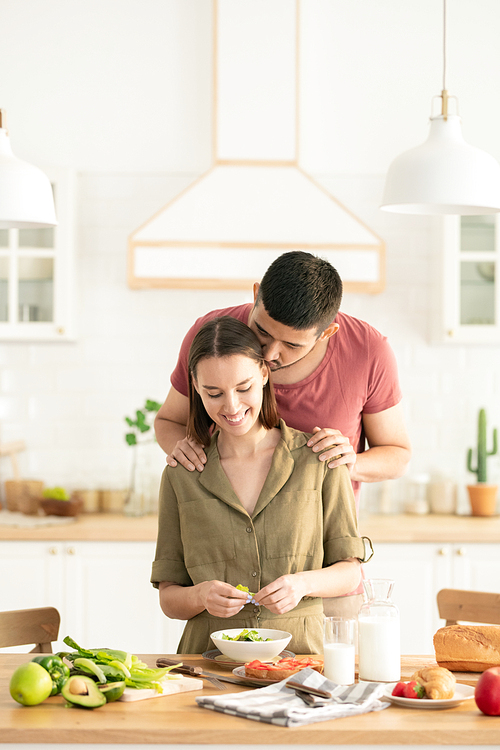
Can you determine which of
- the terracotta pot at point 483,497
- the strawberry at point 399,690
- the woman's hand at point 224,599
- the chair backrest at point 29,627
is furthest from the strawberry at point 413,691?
the terracotta pot at point 483,497

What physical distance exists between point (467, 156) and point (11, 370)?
2.85 metres

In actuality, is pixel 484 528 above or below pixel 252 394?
below

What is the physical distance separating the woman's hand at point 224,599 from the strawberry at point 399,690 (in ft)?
1.07

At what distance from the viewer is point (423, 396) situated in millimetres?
4320

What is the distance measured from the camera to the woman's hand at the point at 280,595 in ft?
5.42

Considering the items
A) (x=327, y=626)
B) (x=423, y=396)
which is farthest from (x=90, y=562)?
(x=327, y=626)

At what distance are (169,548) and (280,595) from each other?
359mm

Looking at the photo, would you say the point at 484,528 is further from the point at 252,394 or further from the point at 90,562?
the point at 252,394

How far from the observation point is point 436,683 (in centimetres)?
146

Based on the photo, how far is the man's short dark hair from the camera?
191 centimetres

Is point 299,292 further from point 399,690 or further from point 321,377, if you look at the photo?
point 399,690

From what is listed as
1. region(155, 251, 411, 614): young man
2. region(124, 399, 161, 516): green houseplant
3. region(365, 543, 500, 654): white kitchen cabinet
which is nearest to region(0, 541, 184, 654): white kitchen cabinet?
region(124, 399, 161, 516): green houseplant

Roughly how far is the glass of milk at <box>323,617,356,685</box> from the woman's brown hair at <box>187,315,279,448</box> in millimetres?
625

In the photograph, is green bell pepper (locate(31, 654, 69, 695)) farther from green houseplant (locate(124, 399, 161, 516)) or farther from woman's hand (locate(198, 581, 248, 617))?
green houseplant (locate(124, 399, 161, 516))
